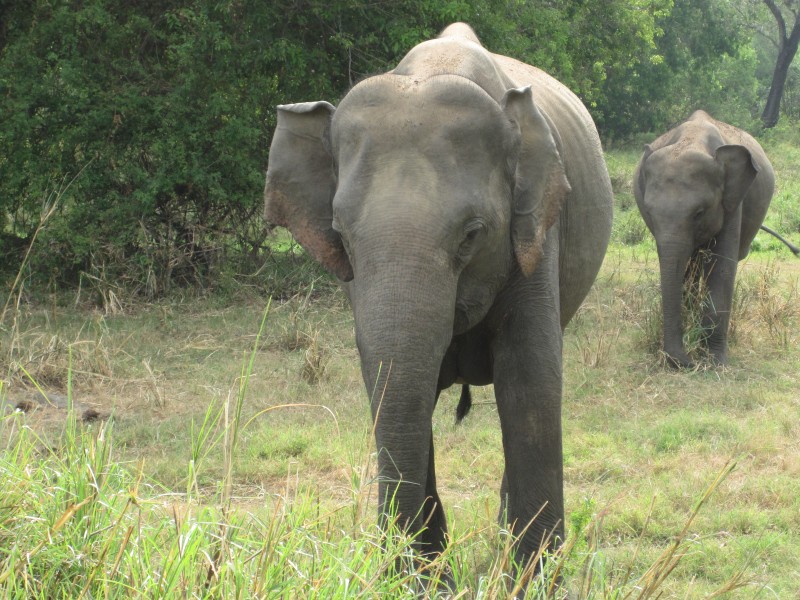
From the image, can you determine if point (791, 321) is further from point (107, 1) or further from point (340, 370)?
point (107, 1)

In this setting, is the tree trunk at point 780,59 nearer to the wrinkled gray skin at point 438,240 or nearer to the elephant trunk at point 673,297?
the elephant trunk at point 673,297

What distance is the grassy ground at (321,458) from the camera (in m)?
3.13

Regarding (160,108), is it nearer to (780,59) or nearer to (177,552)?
(177,552)

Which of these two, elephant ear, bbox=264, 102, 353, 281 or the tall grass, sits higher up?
elephant ear, bbox=264, 102, 353, 281

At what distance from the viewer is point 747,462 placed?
6.79m

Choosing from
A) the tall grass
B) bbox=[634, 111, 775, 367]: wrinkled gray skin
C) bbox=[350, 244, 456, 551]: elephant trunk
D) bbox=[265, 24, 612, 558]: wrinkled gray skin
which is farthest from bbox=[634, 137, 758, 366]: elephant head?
the tall grass

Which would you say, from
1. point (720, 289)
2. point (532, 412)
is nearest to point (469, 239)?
point (532, 412)

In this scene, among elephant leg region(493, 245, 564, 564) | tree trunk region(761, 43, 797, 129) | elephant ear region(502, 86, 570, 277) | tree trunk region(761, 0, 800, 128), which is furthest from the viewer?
tree trunk region(761, 43, 797, 129)

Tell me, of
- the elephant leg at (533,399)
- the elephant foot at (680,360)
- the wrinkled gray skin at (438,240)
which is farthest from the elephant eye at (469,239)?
the elephant foot at (680,360)

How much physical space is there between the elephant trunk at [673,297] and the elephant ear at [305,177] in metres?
5.45

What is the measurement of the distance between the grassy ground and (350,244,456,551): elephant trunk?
0.55 ft

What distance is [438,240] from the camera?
375cm

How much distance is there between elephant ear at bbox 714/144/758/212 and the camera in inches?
390

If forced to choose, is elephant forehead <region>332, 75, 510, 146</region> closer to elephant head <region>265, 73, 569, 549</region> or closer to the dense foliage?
elephant head <region>265, 73, 569, 549</region>
